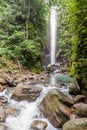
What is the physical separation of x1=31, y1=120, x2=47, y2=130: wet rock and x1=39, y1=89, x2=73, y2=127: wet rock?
226 millimetres

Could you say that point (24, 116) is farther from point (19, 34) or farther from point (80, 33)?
point (19, 34)

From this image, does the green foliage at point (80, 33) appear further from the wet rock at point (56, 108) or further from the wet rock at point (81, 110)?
the wet rock at point (81, 110)

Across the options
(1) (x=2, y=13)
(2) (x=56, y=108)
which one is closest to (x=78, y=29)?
(2) (x=56, y=108)

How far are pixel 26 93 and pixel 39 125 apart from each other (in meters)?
1.90

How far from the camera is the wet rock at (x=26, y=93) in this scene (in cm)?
675

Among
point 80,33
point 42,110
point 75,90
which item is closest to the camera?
point 42,110

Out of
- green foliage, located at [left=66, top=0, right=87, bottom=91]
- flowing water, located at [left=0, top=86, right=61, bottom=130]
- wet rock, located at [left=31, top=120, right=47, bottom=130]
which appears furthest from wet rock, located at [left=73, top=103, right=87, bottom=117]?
green foliage, located at [left=66, top=0, right=87, bottom=91]

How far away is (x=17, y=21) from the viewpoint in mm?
14367

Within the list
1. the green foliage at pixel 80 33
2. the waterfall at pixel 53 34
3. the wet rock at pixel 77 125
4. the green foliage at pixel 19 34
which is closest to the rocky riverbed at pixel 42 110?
the wet rock at pixel 77 125

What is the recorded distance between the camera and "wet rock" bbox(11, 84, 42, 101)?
6750mm

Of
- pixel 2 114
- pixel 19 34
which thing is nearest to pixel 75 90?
pixel 2 114

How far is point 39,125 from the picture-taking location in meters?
5.18

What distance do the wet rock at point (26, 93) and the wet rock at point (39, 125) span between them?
1479 mm

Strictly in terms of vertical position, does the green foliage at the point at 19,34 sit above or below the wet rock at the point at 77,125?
above
